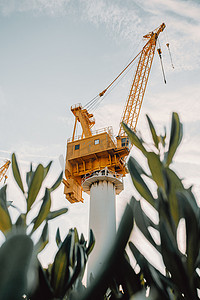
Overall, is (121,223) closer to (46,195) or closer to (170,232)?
(170,232)

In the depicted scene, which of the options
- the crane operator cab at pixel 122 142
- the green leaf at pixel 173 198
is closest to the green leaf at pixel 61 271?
the green leaf at pixel 173 198

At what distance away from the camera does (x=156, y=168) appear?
2.21ft

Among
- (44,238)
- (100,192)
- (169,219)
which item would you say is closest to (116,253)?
(169,219)

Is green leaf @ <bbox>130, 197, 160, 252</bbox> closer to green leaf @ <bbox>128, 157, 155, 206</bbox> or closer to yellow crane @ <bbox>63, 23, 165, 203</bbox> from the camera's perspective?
green leaf @ <bbox>128, 157, 155, 206</bbox>

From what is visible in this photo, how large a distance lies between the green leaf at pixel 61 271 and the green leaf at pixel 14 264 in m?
0.24

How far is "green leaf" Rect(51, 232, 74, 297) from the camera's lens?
716mm

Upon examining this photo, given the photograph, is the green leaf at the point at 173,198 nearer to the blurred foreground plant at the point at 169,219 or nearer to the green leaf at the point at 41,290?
the blurred foreground plant at the point at 169,219

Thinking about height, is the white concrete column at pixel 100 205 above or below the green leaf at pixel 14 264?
above

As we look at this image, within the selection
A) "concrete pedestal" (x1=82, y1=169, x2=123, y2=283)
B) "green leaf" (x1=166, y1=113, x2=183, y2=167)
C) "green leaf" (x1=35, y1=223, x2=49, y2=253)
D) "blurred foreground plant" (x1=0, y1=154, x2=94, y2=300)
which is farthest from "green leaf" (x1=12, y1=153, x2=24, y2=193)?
"concrete pedestal" (x1=82, y1=169, x2=123, y2=283)

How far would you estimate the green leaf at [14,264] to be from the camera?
19.4 inches

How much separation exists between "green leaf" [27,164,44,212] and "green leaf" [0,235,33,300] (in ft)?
0.87

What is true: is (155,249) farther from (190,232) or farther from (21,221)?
(21,221)

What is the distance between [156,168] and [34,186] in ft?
1.23

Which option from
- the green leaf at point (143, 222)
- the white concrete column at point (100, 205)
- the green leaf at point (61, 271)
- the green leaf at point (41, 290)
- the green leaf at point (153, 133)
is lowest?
the green leaf at point (41, 290)
